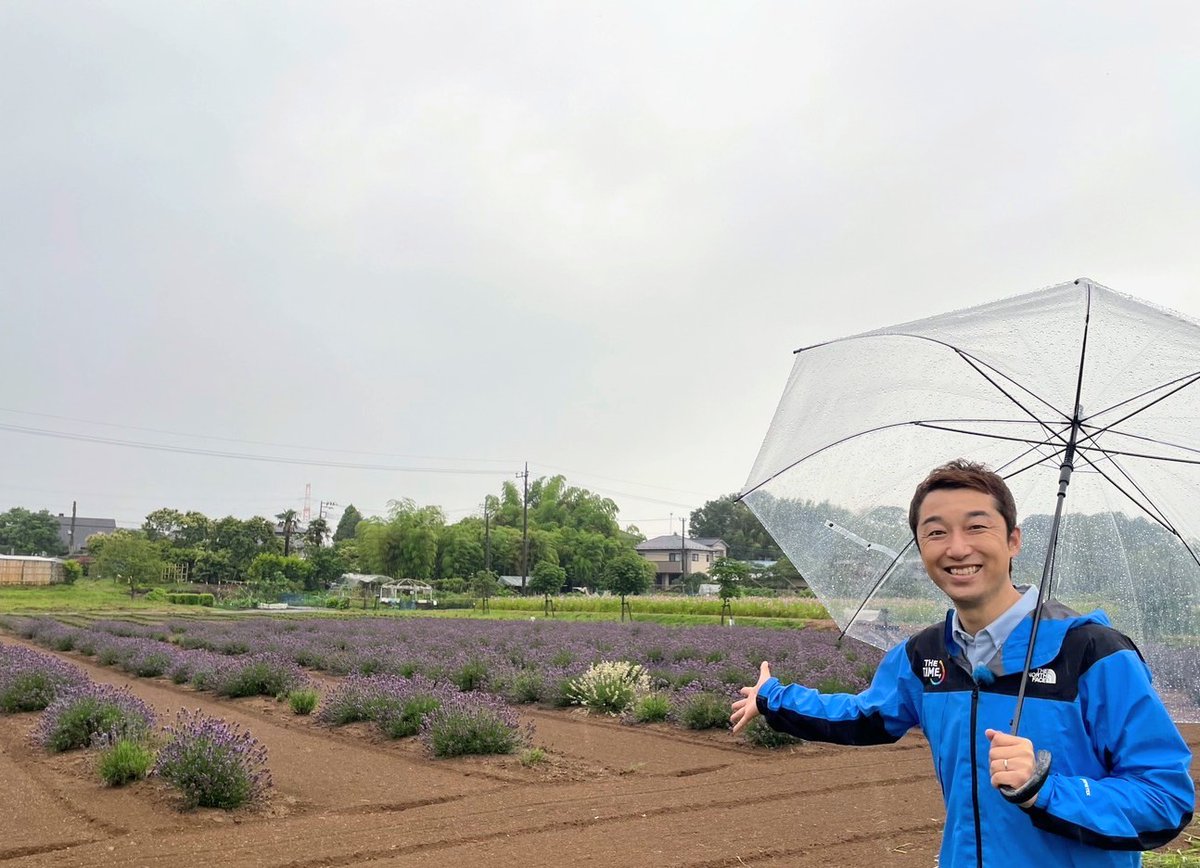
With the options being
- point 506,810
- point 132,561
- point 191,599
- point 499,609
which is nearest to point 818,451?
point 506,810

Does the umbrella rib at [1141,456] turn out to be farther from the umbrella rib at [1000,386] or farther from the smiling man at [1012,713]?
the smiling man at [1012,713]

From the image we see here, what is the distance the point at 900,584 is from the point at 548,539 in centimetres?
8584

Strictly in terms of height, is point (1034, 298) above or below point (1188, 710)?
above

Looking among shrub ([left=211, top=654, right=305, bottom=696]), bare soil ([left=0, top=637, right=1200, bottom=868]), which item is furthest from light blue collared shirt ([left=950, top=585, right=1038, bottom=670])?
shrub ([left=211, top=654, right=305, bottom=696])

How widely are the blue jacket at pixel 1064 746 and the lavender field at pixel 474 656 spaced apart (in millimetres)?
9635

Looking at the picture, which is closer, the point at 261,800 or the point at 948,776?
the point at 948,776

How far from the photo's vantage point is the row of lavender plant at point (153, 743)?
23.2 feet

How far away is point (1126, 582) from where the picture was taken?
3512mm

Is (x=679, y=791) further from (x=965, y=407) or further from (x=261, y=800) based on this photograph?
(x=965, y=407)

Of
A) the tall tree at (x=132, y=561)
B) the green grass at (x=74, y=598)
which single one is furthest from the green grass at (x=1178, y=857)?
the tall tree at (x=132, y=561)

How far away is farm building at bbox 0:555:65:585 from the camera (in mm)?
64250

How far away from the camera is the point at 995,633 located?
210cm

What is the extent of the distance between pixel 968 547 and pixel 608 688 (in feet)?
35.9

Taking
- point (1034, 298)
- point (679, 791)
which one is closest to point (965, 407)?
point (1034, 298)
